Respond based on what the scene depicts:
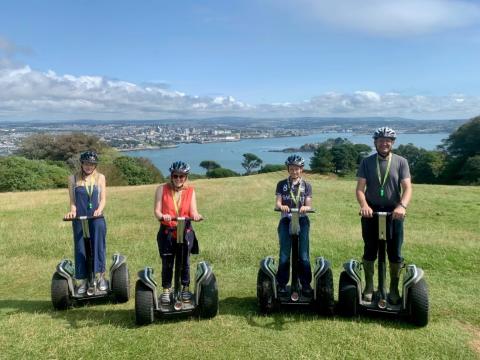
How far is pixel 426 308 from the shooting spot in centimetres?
581

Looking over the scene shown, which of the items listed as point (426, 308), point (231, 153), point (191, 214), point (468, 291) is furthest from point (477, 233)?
point (231, 153)

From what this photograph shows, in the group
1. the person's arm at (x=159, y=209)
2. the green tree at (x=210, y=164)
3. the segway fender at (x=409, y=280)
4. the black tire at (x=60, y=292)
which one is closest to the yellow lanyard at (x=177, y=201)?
the person's arm at (x=159, y=209)

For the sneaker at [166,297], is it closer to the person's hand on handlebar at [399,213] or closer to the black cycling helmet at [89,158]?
the black cycling helmet at [89,158]

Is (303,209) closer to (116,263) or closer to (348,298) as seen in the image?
(348,298)

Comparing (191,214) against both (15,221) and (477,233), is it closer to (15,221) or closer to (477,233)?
(477,233)

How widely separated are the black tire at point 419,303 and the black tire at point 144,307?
11.5ft

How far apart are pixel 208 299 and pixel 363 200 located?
2.54 metres

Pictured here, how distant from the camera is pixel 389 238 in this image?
6.00m

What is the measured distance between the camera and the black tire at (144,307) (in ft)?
19.5

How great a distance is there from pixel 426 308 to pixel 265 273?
2187mm

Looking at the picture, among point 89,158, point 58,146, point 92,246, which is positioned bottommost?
point 58,146

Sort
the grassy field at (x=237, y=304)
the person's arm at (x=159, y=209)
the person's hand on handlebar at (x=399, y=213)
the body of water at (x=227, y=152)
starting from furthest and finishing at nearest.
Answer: the body of water at (x=227, y=152)
the person's arm at (x=159, y=209)
the person's hand on handlebar at (x=399, y=213)
the grassy field at (x=237, y=304)

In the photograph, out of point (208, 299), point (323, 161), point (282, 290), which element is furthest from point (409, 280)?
point (323, 161)

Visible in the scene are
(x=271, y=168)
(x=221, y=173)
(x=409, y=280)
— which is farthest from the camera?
(x=221, y=173)
